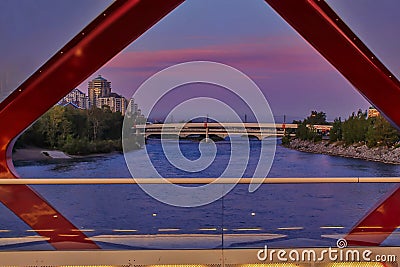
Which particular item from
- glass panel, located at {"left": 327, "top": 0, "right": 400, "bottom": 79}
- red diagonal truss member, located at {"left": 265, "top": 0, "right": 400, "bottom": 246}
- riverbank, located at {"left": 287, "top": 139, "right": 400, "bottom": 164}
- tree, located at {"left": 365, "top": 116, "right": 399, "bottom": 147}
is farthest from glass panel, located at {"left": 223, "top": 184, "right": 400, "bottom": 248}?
riverbank, located at {"left": 287, "top": 139, "right": 400, "bottom": 164}

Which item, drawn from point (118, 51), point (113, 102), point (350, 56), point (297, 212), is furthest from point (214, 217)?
point (113, 102)

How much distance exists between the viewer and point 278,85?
21.8 feet

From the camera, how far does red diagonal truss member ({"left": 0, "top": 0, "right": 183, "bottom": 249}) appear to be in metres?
3.11

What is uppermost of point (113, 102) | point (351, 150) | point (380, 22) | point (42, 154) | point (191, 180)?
point (380, 22)

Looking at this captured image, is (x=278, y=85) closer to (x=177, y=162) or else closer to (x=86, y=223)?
(x=177, y=162)

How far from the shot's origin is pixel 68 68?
10.4 ft

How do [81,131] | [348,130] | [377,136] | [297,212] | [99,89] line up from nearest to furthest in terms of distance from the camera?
1. [297,212]
2. [377,136]
3. [99,89]
4. [348,130]
5. [81,131]

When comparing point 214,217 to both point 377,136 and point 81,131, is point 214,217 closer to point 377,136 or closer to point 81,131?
point 377,136

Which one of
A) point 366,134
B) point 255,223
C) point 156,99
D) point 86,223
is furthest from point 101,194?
point 366,134

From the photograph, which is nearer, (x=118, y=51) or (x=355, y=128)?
(x=118, y=51)

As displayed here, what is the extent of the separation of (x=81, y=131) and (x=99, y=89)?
45.0 inches

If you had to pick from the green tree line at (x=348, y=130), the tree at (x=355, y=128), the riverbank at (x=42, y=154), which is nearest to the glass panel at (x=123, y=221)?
the riverbank at (x=42, y=154)

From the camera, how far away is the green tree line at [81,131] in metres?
6.15

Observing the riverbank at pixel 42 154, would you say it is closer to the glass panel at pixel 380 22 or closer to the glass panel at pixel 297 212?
the glass panel at pixel 297 212
